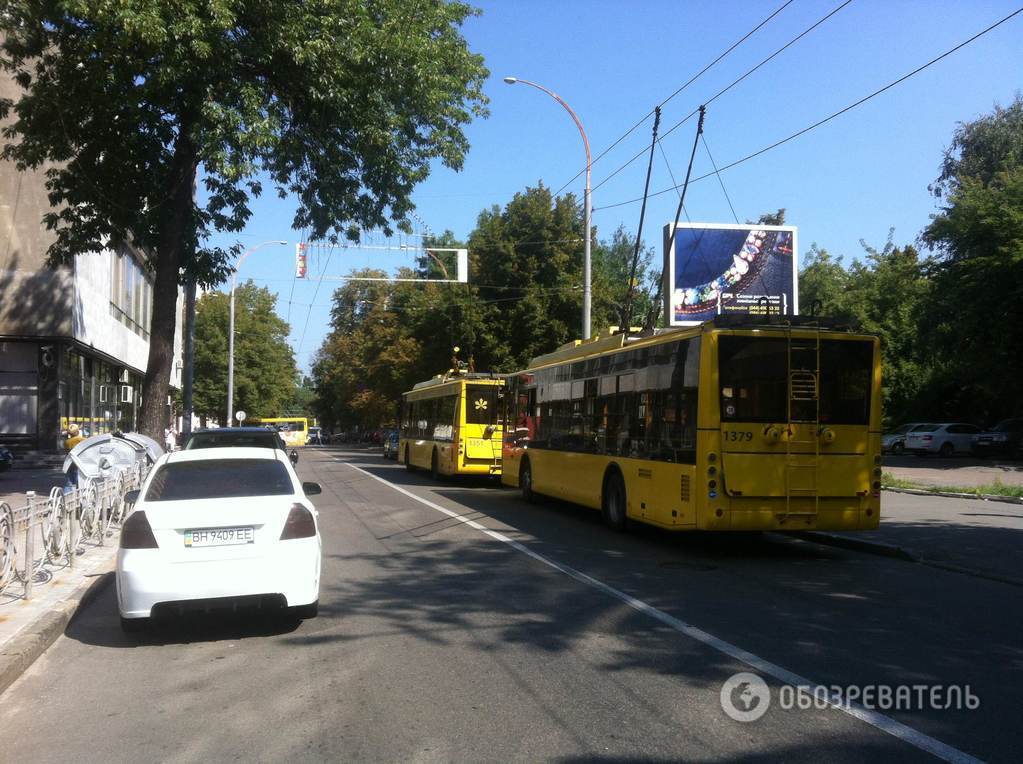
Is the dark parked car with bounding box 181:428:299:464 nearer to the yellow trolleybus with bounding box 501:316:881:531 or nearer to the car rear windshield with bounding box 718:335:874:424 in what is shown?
the yellow trolleybus with bounding box 501:316:881:531

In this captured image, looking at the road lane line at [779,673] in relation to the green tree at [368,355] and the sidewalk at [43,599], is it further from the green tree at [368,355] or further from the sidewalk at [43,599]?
the green tree at [368,355]

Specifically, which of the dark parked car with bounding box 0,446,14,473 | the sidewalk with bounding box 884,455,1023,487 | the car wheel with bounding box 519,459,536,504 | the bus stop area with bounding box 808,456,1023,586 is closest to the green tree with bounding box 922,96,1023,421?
the sidewalk with bounding box 884,455,1023,487

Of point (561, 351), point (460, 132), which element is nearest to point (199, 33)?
point (460, 132)

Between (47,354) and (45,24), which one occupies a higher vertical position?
(45,24)

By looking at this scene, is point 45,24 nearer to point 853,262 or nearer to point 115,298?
point 115,298

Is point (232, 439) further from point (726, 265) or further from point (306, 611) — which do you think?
point (726, 265)

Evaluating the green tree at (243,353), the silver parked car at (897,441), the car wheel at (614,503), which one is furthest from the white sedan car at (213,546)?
the green tree at (243,353)

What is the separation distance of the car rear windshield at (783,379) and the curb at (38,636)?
293 inches

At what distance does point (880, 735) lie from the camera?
5.05 metres

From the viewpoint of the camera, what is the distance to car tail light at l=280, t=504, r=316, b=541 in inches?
294

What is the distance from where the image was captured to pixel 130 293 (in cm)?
4081

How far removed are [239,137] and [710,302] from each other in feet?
61.6

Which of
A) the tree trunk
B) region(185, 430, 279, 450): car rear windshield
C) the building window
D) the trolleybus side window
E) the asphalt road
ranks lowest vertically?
the asphalt road

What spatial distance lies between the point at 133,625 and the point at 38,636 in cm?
72
